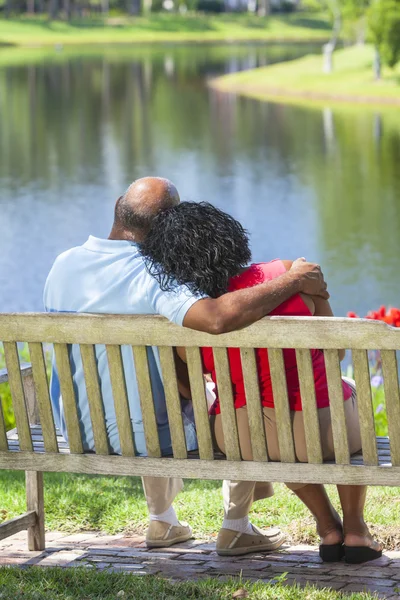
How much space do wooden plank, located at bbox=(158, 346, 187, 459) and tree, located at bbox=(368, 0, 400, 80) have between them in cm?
4469

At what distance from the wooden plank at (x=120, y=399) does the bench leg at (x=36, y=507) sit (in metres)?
0.54

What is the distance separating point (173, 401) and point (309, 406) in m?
0.44

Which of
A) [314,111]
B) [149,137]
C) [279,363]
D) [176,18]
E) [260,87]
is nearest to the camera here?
[279,363]

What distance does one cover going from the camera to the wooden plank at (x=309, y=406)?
3271 mm

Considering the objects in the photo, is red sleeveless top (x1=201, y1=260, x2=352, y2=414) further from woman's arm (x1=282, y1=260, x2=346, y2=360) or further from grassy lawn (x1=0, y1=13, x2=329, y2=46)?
grassy lawn (x1=0, y1=13, x2=329, y2=46)

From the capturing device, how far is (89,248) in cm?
359

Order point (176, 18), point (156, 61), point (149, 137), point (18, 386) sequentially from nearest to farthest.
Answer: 1. point (18, 386)
2. point (149, 137)
3. point (156, 61)
4. point (176, 18)

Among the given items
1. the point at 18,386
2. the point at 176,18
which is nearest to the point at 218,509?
the point at 18,386

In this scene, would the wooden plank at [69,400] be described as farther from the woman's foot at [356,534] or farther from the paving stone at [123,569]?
the woman's foot at [356,534]

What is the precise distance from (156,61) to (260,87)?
24.8m

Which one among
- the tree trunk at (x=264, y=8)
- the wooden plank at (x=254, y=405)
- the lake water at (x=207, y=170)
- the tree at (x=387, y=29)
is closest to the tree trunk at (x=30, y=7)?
the tree trunk at (x=264, y=8)

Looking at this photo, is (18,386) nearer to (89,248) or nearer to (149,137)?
(89,248)

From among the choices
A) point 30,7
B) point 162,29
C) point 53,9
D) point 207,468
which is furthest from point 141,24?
point 207,468

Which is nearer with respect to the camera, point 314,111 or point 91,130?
point 91,130
